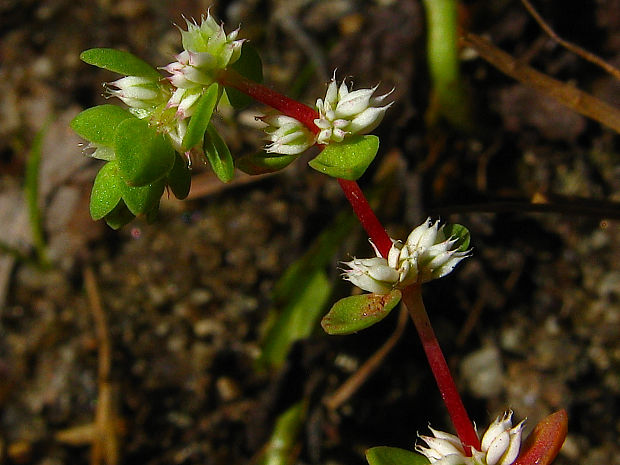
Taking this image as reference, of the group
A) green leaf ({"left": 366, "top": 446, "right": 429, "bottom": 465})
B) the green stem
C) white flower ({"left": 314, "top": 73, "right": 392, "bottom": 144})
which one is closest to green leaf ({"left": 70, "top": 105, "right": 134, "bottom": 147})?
white flower ({"left": 314, "top": 73, "right": 392, "bottom": 144})

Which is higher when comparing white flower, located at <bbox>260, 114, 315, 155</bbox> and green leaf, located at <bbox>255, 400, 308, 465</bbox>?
white flower, located at <bbox>260, 114, 315, 155</bbox>

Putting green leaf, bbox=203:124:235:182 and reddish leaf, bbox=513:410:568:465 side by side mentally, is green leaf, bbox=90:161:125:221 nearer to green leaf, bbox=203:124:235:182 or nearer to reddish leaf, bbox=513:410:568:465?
green leaf, bbox=203:124:235:182

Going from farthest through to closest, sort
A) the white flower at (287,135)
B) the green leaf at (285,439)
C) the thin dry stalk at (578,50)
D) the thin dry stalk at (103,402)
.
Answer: the thin dry stalk at (103,402) → the green leaf at (285,439) → the thin dry stalk at (578,50) → the white flower at (287,135)

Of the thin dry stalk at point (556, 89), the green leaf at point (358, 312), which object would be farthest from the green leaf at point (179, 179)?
the thin dry stalk at point (556, 89)

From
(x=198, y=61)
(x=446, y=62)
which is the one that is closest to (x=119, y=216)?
(x=198, y=61)

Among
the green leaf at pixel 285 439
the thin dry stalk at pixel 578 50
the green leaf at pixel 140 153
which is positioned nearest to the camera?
→ the green leaf at pixel 140 153

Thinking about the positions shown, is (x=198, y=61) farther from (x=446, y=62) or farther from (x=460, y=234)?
(x=446, y=62)

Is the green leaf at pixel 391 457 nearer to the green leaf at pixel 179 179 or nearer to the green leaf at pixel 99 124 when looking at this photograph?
the green leaf at pixel 179 179
